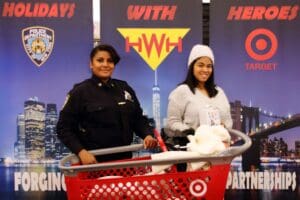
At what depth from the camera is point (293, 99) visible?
342 centimetres

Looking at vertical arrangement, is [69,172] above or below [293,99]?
below

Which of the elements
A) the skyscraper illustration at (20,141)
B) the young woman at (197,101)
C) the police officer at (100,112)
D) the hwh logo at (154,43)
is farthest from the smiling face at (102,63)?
the skyscraper illustration at (20,141)

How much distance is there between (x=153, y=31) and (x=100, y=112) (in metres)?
1.42

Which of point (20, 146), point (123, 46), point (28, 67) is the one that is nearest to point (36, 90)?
point (28, 67)

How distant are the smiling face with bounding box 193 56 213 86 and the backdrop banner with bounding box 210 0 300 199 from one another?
103 cm

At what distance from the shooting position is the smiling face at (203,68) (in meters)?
2.41

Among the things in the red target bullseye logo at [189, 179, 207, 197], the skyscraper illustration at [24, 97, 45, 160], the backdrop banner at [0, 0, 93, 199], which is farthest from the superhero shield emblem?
the red target bullseye logo at [189, 179, 207, 197]

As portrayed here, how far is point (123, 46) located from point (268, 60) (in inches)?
44.4

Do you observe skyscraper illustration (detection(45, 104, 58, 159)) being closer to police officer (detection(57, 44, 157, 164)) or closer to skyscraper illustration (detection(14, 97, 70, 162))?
skyscraper illustration (detection(14, 97, 70, 162))

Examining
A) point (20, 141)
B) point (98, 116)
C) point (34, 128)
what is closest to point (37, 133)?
point (34, 128)

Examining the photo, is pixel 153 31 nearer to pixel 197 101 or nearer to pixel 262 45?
pixel 262 45

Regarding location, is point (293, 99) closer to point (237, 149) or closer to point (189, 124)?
point (189, 124)

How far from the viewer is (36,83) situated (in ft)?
11.3

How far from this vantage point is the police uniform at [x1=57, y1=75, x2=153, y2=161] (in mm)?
2104
